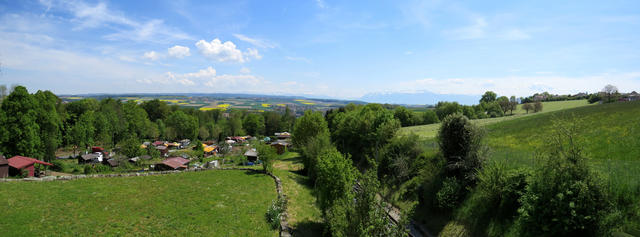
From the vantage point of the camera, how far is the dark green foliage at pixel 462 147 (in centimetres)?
2097

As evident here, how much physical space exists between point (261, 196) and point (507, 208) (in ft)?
59.6

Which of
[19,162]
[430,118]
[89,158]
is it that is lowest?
[89,158]

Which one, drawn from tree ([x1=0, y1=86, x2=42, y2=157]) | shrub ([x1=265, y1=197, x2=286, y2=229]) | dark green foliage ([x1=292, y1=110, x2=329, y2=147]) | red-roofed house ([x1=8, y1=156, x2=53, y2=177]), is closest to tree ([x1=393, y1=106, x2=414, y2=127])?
dark green foliage ([x1=292, y1=110, x2=329, y2=147])

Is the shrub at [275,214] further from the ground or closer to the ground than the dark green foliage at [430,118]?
closer to the ground

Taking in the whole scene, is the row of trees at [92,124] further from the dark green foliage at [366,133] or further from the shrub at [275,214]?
the dark green foliage at [366,133]

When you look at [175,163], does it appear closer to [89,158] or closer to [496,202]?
[89,158]

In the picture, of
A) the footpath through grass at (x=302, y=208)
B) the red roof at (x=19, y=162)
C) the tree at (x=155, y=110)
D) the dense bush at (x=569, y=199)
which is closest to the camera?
the dense bush at (x=569, y=199)

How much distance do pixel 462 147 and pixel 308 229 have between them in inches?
564

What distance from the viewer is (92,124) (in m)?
58.1

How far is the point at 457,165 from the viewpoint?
21.1m

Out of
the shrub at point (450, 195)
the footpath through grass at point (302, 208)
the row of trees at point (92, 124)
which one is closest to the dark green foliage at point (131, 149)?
the row of trees at point (92, 124)

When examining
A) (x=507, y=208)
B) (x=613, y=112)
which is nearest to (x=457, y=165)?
(x=507, y=208)

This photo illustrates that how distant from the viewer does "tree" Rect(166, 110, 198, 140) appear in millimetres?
85250

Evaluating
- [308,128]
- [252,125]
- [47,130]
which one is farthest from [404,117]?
[47,130]
